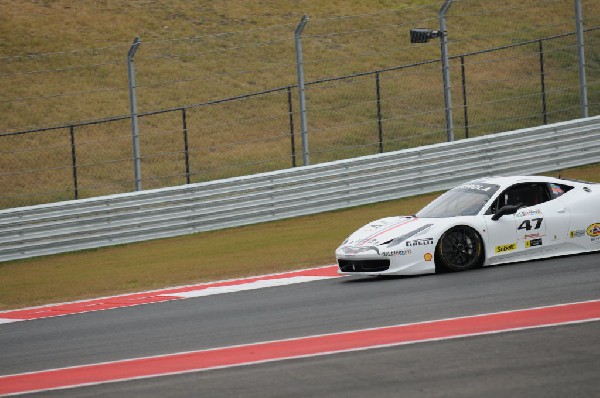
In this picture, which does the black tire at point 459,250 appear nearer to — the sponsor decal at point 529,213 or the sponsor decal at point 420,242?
the sponsor decal at point 420,242

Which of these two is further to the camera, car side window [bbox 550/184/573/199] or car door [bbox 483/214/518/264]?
car side window [bbox 550/184/573/199]

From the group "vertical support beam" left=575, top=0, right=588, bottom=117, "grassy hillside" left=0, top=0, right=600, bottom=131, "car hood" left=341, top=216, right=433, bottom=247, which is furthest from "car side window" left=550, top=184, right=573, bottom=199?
"grassy hillside" left=0, top=0, right=600, bottom=131

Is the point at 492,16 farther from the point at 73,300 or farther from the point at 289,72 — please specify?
the point at 73,300

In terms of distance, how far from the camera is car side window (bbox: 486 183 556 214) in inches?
563

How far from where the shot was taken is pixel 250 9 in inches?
1785

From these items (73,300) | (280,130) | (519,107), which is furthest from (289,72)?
(73,300)

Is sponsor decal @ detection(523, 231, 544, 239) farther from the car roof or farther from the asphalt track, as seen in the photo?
the car roof

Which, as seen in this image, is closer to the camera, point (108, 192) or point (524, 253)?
point (524, 253)

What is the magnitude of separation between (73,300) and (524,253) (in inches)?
230

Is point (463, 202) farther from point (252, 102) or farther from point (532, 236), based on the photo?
point (252, 102)

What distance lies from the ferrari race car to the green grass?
92.9 inches

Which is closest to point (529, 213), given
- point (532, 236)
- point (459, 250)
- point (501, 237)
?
point (532, 236)

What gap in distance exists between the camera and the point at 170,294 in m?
14.7

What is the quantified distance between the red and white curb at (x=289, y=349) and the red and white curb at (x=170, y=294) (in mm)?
4142
